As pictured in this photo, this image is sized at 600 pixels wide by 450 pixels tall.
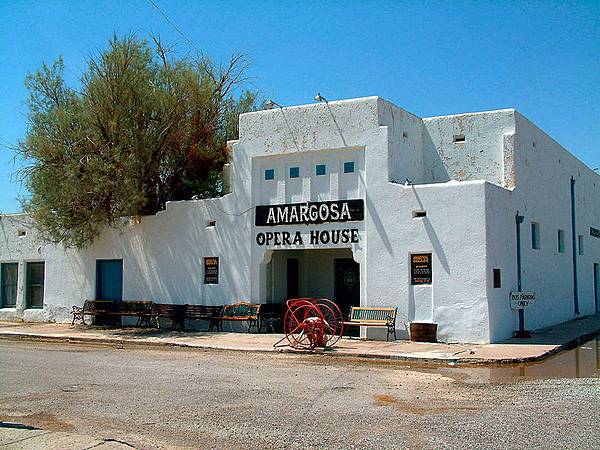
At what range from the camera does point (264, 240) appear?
21516 millimetres

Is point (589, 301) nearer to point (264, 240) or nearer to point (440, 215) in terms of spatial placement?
point (440, 215)

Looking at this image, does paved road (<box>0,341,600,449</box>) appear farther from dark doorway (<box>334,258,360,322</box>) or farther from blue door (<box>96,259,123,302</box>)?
blue door (<box>96,259,123,302</box>)

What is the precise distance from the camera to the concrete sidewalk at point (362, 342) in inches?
611

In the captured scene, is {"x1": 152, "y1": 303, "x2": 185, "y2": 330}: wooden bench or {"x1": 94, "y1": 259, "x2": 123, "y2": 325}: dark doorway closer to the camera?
{"x1": 152, "y1": 303, "x2": 185, "y2": 330}: wooden bench

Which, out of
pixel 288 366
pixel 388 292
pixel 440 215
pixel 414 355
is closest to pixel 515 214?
pixel 440 215

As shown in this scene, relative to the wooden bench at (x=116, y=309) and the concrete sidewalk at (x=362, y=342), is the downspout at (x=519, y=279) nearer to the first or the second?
the concrete sidewalk at (x=362, y=342)

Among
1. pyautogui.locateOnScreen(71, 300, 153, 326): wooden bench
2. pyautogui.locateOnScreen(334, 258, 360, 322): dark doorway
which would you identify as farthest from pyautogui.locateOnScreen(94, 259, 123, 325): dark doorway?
pyautogui.locateOnScreen(334, 258, 360, 322): dark doorway

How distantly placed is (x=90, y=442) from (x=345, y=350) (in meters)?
9.99

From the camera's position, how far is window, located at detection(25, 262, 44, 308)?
27.3 m

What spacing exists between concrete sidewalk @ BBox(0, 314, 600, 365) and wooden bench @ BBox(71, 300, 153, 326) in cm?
52

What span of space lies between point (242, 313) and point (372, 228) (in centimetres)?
520

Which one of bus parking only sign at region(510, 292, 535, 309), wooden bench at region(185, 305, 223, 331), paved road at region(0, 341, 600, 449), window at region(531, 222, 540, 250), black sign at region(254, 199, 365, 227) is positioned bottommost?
paved road at region(0, 341, 600, 449)

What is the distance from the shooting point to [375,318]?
19141mm

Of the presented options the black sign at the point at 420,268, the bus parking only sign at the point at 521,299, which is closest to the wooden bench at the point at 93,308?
the black sign at the point at 420,268
